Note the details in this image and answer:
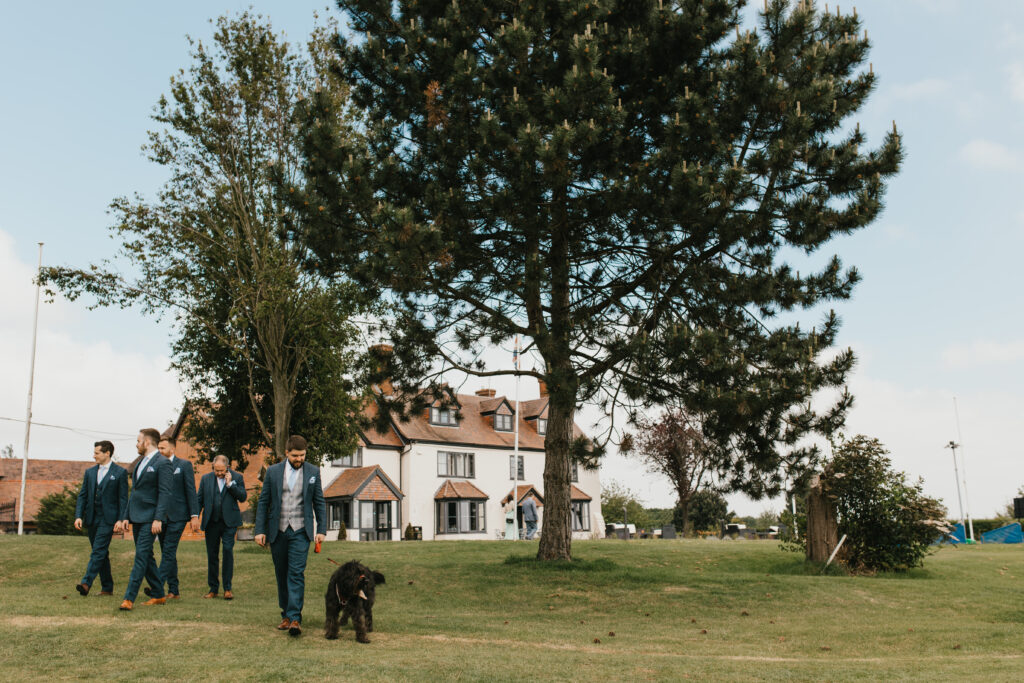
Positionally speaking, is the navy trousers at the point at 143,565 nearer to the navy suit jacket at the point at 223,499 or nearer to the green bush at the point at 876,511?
the navy suit jacket at the point at 223,499

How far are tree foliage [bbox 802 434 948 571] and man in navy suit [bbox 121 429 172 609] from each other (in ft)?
42.8

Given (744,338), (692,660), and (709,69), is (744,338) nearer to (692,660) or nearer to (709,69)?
(709,69)

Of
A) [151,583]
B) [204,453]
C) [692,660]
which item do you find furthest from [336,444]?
[692,660]

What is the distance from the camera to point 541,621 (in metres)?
11.3

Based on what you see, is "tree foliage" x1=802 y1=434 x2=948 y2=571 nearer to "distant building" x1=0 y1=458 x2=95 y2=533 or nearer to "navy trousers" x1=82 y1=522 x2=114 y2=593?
"navy trousers" x1=82 y1=522 x2=114 y2=593

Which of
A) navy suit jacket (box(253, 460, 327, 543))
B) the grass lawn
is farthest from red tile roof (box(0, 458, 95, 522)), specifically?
navy suit jacket (box(253, 460, 327, 543))

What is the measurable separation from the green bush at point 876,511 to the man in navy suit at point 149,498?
1303cm

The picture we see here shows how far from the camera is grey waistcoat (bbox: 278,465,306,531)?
835cm

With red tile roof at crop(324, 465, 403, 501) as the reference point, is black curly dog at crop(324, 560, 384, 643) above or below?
below

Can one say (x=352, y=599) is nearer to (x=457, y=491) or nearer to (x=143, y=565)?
(x=143, y=565)

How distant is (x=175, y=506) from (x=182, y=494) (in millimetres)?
176

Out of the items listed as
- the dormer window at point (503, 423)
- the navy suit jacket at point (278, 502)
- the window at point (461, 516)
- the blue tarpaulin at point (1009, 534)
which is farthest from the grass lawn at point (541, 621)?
the dormer window at point (503, 423)

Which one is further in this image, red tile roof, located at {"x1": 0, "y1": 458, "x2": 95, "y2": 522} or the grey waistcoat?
red tile roof, located at {"x1": 0, "y1": 458, "x2": 95, "y2": 522}

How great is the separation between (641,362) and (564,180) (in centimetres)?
331
